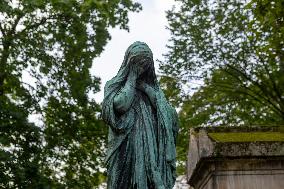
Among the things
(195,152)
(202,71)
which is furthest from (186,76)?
(195,152)

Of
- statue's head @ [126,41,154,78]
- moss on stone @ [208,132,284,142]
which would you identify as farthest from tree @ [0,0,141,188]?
statue's head @ [126,41,154,78]

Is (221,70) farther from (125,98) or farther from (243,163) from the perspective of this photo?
(125,98)

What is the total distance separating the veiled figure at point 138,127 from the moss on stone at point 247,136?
13.8ft

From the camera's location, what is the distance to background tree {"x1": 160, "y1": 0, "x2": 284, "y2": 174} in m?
18.2

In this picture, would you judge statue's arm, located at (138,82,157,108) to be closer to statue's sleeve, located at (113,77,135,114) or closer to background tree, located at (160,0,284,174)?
statue's sleeve, located at (113,77,135,114)

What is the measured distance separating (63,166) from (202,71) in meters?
6.32

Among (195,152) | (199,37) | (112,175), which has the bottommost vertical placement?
(112,175)

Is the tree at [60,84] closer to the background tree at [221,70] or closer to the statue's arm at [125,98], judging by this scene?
the background tree at [221,70]

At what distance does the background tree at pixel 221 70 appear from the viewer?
18156 millimetres

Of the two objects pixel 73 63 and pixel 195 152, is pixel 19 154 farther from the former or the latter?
pixel 195 152

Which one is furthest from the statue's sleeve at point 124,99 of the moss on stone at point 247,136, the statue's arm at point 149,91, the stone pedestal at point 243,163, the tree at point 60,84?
the tree at point 60,84

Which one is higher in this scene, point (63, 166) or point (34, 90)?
point (34, 90)

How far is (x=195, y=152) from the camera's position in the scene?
892 cm

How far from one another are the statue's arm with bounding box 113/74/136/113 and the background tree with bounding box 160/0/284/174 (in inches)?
540
